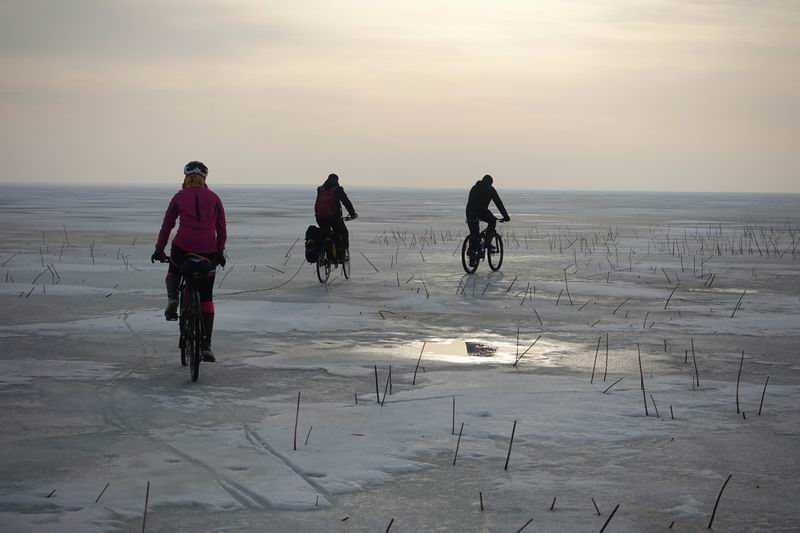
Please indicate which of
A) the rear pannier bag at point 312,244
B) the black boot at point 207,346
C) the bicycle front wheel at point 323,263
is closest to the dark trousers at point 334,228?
the rear pannier bag at point 312,244

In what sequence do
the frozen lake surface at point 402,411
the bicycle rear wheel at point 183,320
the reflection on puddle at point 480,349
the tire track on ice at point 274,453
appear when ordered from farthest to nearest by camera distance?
the reflection on puddle at point 480,349
the bicycle rear wheel at point 183,320
the tire track on ice at point 274,453
the frozen lake surface at point 402,411

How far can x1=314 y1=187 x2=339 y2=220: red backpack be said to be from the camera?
1770cm

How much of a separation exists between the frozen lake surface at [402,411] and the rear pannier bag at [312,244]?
45.0 inches

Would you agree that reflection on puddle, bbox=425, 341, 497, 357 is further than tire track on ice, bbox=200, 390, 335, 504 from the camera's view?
Yes

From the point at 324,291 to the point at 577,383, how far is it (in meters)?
8.39

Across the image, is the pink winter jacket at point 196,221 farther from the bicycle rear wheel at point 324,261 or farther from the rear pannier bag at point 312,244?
the bicycle rear wheel at point 324,261

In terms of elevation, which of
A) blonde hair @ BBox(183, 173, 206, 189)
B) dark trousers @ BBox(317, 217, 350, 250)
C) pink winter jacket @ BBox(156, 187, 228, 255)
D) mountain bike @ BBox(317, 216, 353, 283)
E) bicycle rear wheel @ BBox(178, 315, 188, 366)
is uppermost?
blonde hair @ BBox(183, 173, 206, 189)

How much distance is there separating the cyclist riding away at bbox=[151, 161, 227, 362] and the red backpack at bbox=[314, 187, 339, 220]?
8.46m

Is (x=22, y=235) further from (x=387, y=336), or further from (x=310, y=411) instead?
(x=310, y=411)

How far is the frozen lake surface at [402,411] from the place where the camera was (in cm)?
516

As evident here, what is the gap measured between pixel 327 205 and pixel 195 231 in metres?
8.74

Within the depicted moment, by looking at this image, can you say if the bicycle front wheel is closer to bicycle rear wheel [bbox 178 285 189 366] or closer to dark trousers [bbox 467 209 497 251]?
dark trousers [bbox 467 209 497 251]

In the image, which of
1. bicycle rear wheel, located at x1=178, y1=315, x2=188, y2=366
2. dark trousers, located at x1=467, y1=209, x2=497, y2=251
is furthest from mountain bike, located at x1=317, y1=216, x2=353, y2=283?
bicycle rear wheel, located at x1=178, y1=315, x2=188, y2=366

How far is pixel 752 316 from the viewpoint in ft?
43.9
